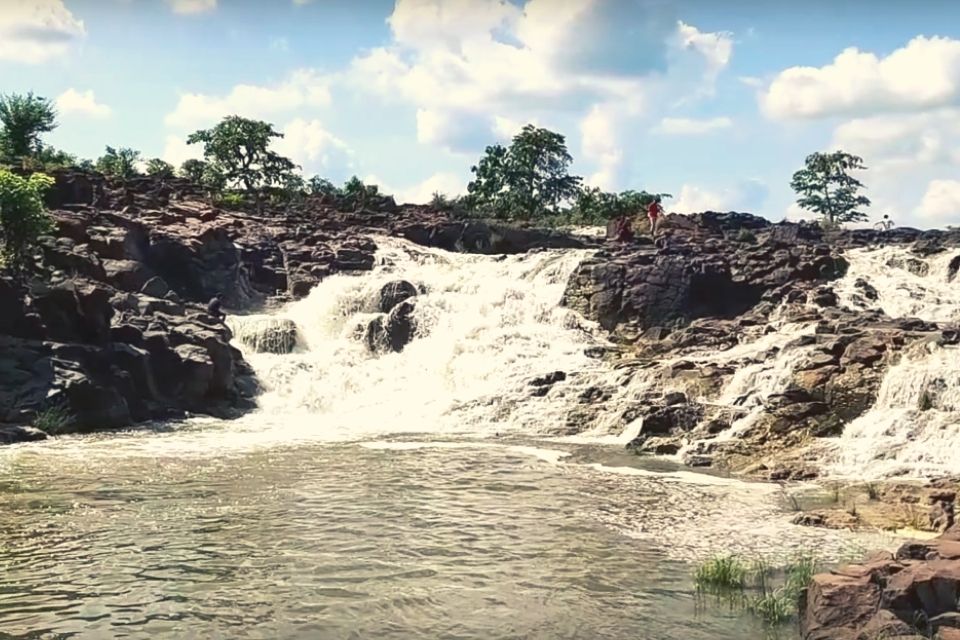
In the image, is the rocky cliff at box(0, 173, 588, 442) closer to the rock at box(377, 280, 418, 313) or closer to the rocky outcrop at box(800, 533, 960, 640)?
the rock at box(377, 280, 418, 313)

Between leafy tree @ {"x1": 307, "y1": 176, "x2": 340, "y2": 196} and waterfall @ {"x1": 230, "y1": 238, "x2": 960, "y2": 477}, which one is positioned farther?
leafy tree @ {"x1": 307, "y1": 176, "x2": 340, "y2": 196}

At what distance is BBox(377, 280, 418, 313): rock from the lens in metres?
34.6

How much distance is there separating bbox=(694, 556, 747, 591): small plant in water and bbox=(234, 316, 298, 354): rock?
23.4 meters

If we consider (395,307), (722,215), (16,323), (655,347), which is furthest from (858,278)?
(16,323)

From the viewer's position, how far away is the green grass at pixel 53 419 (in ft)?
68.5

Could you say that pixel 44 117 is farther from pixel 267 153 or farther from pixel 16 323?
pixel 16 323

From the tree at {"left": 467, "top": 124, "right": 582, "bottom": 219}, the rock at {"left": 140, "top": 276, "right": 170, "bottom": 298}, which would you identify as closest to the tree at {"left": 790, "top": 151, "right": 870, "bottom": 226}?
the tree at {"left": 467, "top": 124, "right": 582, "bottom": 219}

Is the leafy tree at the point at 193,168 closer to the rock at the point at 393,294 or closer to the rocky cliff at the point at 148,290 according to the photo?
the rocky cliff at the point at 148,290

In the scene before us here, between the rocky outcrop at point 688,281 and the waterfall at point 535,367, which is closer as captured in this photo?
the waterfall at point 535,367

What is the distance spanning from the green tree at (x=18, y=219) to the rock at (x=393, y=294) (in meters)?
12.6

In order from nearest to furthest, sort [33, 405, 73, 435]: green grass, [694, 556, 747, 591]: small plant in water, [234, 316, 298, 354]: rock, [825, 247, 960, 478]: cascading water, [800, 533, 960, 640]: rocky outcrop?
[800, 533, 960, 640]: rocky outcrop, [694, 556, 747, 591]: small plant in water, [825, 247, 960, 478]: cascading water, [33, 405, 73, 435]: green grass, [234, 316, 298, 354]: rock

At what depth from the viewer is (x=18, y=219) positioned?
2475 cm

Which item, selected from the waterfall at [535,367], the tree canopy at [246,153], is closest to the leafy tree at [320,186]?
the tree canopy at [246,153]

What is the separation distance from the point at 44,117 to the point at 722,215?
127 feet
